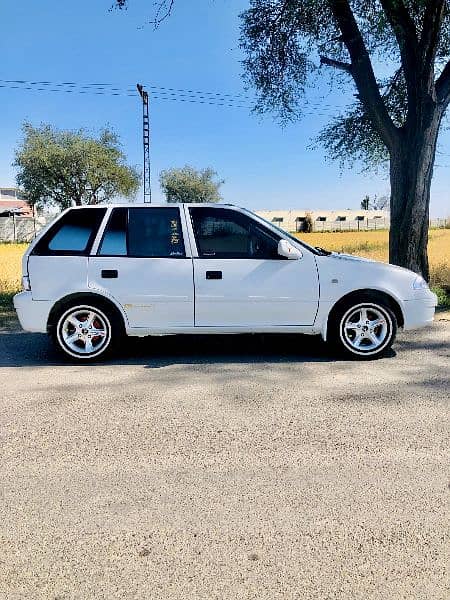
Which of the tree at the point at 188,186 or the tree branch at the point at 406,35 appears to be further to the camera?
the tree at the point at 188,186

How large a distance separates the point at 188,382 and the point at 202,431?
116 centimetres

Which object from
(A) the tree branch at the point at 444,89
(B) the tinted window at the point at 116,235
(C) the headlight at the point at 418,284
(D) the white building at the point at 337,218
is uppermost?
(D) the white building at the point at 337,218

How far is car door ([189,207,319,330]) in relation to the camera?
525 cm

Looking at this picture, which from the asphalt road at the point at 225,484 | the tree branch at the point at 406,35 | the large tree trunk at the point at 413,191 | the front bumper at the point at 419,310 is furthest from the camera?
the large tree trunk at the point at 413,191

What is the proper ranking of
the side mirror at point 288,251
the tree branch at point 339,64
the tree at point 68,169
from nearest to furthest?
the side mirror at point 288,251
the tree branch at point 339,64
the tree at point 68,169

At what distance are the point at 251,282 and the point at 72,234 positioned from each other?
2.07 metres

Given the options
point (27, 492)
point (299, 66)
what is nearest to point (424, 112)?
point (299, 66)

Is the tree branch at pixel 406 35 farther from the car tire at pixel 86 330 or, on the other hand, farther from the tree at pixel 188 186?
the tree at pixel 188 186

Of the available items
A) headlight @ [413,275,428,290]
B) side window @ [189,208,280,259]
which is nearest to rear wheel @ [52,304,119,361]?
side window @ [189,208,280,259]

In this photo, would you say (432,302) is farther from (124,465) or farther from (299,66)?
(299,66)

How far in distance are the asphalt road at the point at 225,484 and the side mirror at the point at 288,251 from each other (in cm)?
124

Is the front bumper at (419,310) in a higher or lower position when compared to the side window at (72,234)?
lower

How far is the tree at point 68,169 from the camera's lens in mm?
45625

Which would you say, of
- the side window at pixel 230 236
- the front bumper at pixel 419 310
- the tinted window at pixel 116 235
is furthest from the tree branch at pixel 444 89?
the tinted window at pixel 116 235
